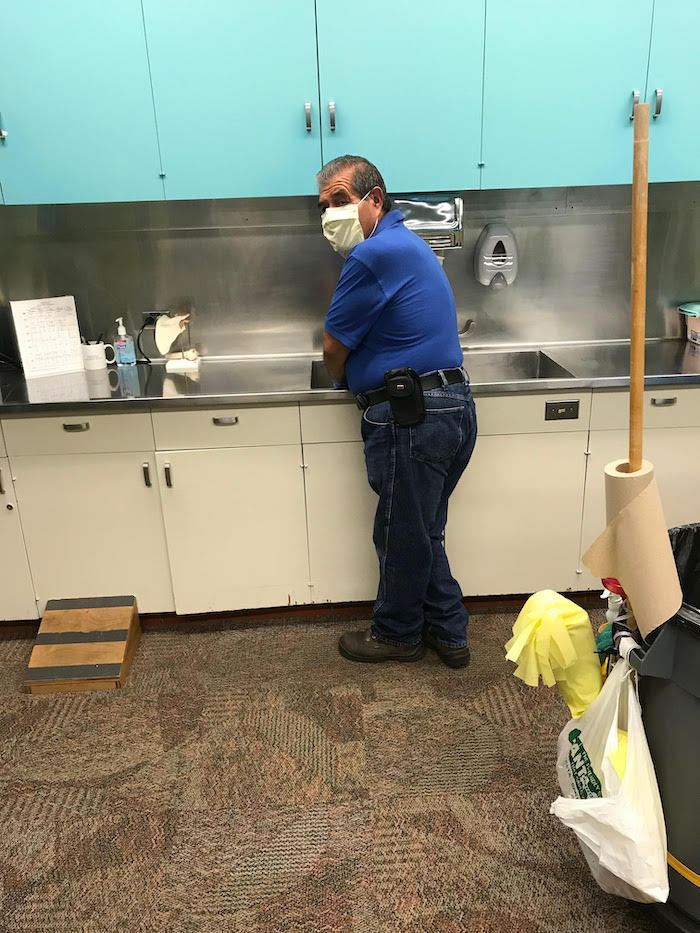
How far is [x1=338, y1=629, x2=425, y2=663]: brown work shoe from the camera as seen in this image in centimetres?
247

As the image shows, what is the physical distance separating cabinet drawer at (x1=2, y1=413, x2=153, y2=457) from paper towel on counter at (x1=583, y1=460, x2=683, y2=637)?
1.61 meters

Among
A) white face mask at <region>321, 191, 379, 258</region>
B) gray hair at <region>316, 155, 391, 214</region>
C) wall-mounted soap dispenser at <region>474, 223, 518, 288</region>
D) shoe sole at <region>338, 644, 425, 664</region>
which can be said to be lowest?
shoe sole at <region>338, 644, 425, 664</region>

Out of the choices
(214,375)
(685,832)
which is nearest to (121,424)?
(214,375)

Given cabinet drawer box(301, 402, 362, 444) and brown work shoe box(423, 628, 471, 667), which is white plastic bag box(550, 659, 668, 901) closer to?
brown work shoe box(423, 628, 471, 667)

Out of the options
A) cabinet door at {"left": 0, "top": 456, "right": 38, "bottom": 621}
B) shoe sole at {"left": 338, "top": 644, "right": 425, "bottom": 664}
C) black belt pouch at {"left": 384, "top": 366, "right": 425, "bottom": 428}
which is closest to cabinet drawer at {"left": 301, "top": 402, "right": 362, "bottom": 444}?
black belt pouch at {"left": 384, "top": 366, "right": 425, "bottom": 428}

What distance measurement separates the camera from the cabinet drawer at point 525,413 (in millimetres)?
2422

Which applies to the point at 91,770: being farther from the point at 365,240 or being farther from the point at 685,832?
the point at 365,240

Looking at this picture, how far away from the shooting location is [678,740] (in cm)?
134

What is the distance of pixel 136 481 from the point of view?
248 centimetres

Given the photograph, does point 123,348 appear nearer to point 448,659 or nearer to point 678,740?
point 448,659

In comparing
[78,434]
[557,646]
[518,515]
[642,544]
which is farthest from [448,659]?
[78,434]

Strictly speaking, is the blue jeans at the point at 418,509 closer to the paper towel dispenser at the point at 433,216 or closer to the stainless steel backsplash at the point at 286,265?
the paper towel dispenser at the point at 433,216

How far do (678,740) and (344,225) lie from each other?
1556 mm

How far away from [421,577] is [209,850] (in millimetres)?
974
